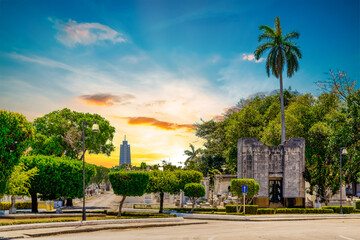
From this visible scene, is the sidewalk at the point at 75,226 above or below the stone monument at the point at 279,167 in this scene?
below

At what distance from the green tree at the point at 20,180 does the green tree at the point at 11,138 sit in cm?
1074

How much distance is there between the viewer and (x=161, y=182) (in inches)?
1711

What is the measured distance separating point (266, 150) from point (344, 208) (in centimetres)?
1142

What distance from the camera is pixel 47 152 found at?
56875mm

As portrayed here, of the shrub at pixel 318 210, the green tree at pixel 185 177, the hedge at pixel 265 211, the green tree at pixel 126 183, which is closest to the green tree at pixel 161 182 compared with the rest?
the green tree at pixel 185 177

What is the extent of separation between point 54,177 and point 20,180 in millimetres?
4581

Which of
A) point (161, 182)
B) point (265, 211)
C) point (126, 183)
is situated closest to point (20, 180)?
point (126, 183)

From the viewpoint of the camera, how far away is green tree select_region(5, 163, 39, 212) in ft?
116

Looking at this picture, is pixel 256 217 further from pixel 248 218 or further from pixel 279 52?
pixel 279 52

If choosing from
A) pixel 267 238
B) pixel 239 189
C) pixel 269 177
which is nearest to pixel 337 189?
pixel 269 177

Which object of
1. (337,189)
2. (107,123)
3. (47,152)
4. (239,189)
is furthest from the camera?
(107,123)

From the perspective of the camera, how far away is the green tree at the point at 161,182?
142 feet

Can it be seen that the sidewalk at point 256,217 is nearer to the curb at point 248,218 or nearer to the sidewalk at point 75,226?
the curb at point 248,218

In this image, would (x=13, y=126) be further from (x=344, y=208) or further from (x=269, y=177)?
(x=344, y=208)
